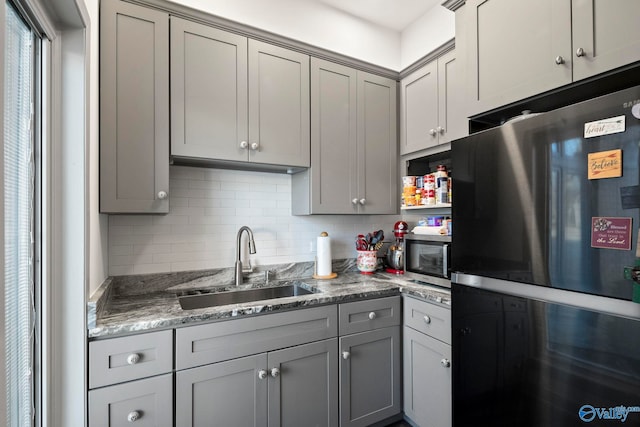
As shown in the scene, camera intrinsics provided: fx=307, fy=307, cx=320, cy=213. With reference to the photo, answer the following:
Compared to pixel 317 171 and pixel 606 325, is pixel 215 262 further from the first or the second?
pixel 606 325

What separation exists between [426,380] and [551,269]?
3.51 feet

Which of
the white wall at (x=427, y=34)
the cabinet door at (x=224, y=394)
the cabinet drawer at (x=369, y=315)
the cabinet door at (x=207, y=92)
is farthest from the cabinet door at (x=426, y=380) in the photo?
the white wall at (x=427, y=34)

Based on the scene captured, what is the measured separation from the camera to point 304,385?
1.64 m

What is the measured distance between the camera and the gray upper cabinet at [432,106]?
6.34ft

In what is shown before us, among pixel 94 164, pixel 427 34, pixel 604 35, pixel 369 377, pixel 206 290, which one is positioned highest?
pixel 427 34

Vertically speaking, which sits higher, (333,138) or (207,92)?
(207,92)

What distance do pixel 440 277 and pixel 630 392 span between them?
0.96m

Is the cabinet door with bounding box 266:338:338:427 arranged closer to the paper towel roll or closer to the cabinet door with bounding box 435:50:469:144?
the paper towel roll

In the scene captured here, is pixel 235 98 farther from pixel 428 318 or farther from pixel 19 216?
pixel 428 318

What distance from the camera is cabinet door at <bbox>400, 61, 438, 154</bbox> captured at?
2.09 m

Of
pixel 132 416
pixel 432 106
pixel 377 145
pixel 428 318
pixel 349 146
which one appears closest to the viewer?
pixel 132 416

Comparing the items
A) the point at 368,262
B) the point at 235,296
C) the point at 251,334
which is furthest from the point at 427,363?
the point at 235,296

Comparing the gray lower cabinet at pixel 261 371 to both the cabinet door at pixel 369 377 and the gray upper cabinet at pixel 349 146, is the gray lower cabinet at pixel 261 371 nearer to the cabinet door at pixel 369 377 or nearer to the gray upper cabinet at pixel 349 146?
the cabinet door at pixel 369 377

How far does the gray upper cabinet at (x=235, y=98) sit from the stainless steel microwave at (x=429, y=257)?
0.90m
